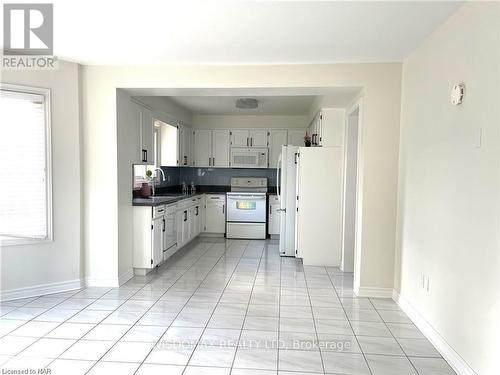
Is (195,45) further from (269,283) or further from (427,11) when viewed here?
(269,283)

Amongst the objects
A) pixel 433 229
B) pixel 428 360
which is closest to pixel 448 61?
pixel 433 229

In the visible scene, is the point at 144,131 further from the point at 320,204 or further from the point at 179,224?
the point at 320,204

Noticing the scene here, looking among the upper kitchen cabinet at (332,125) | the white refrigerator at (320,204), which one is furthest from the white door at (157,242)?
the upper kitchen cabinet at (332,125)

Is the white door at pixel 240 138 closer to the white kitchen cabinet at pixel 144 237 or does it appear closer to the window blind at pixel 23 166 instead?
the white kitchen cabinet at pixel 144 237

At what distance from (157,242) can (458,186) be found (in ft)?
10.9

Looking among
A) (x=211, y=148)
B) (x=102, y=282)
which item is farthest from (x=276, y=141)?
(x=102, y=282)

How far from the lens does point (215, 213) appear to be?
685 centimetres

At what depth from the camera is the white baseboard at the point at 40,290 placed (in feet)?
11.3

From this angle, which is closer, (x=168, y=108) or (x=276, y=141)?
(x=168, y=108)

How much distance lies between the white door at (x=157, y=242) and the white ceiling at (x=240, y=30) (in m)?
1.89

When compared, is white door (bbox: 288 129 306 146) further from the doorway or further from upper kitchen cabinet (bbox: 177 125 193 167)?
the doorway

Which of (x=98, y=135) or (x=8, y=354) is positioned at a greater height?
(x=98, y=135)

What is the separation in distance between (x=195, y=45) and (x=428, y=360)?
10.1ft

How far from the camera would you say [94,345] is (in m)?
2.58
